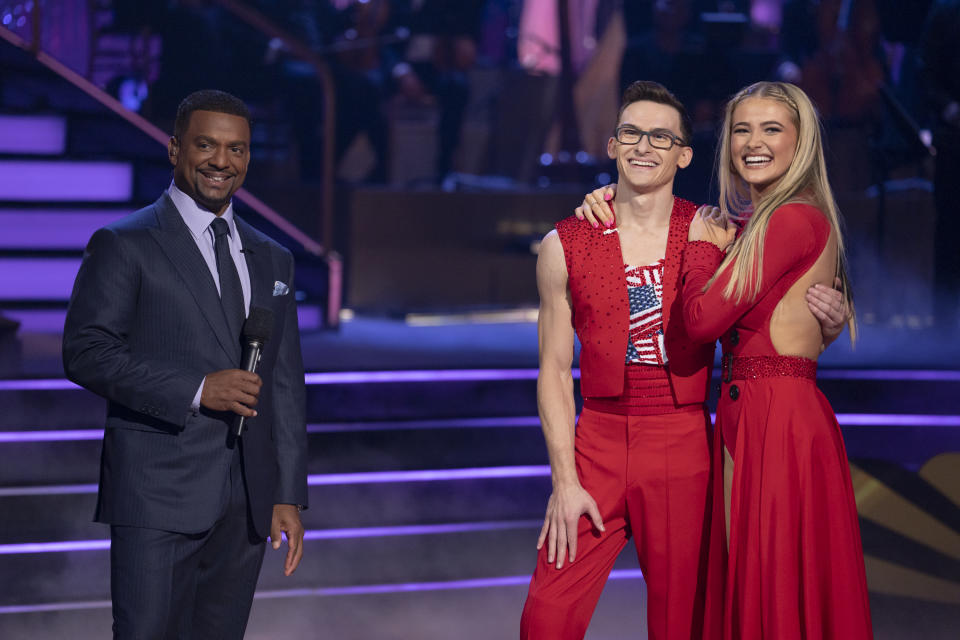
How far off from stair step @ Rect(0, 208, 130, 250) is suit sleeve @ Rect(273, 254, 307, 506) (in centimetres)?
386

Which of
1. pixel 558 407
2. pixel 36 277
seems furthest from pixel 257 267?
pixel 36 277

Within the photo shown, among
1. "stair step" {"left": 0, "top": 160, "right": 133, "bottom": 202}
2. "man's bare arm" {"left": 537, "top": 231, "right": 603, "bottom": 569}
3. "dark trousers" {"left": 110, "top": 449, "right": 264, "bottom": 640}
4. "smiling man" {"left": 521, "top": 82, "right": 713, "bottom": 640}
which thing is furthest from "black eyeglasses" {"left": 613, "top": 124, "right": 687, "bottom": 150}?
"stair step" {"left": 0, "top": 160, "right": 133, "bottom": 202}

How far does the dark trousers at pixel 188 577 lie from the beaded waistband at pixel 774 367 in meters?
1.21

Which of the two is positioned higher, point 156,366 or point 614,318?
point 614,318

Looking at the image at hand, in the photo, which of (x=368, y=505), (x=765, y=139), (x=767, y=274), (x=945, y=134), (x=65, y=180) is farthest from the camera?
(x=65, y=180)

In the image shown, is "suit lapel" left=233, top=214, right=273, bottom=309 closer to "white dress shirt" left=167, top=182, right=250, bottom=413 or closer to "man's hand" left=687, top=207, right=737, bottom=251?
"white dress shirt" left=167, top=182, right=250, bottom=413

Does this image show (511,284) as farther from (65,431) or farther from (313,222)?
(65,431)

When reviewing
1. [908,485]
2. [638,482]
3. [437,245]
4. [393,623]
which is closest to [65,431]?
[393,623]

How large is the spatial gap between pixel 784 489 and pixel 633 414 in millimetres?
397

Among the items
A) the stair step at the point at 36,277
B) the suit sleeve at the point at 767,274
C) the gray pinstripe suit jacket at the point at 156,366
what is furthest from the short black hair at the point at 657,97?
the stair step at the point at 36,277

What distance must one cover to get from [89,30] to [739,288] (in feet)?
21.1

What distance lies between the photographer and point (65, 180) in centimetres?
639

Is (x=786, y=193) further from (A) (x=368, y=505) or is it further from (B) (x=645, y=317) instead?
(A) (x=368, y=505)

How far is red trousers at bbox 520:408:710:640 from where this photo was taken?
262 centimetres
